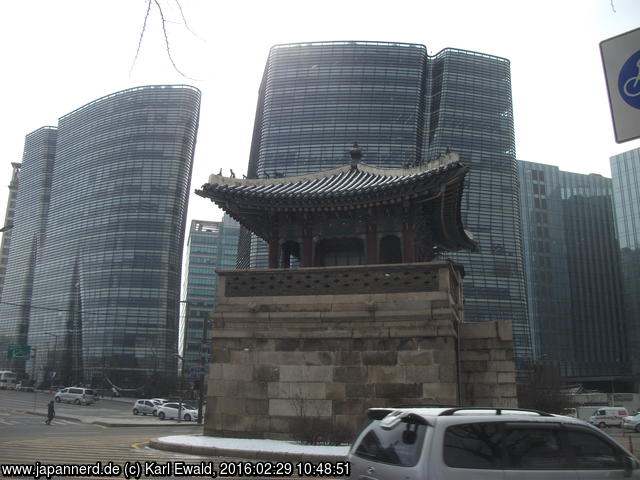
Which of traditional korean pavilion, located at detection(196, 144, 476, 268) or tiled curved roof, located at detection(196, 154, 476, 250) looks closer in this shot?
tiled curved roof, located at detection(196, 154, 476, 250)

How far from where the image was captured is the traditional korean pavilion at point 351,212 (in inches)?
716

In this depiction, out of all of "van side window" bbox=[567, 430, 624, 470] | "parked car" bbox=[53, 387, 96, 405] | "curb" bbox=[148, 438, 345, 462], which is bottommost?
"parked car" bbox=[53, 387, 96, 405]

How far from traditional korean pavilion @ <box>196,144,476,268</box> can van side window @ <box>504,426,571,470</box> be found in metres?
12.2

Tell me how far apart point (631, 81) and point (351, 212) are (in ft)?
47.4

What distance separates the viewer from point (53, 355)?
363ft

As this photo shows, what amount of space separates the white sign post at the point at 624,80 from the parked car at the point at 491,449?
320 cm

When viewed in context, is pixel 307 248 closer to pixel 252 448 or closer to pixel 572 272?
pixel 252 448

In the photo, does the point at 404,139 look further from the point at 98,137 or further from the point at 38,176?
the point at 38,176

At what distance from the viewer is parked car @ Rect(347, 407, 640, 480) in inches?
220

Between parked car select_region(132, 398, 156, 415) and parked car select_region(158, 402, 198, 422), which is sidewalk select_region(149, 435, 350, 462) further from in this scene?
parked car select_region(132, 398, 156, 415)

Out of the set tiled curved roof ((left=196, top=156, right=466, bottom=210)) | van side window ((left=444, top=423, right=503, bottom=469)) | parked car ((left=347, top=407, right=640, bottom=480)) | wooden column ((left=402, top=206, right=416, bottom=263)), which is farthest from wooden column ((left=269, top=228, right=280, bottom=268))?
van side window ((left=444, top=423, right=503, bottom=469))

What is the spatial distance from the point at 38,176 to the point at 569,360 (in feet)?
437

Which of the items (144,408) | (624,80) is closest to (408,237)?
(624,80)

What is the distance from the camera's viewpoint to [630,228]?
106562mm
